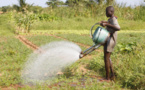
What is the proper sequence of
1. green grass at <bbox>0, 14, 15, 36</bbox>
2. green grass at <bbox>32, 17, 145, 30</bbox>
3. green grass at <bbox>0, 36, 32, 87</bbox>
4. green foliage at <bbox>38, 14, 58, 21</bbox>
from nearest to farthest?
green grass at <bbox>0, 36, 32, 87</bbox>, green grass at <bbox>0, 14, 15, 36</bbox>, green grass at <bbox>32, 17, 145, 30</bbox>, green foliage at <bbox>38, 14, 58, 21</bbox>

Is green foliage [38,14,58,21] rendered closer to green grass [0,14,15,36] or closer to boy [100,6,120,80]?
green grass [0,14,15,36]

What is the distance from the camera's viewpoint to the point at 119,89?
350cm

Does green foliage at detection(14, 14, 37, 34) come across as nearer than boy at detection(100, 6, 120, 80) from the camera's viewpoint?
No

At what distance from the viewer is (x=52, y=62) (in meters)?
4.31

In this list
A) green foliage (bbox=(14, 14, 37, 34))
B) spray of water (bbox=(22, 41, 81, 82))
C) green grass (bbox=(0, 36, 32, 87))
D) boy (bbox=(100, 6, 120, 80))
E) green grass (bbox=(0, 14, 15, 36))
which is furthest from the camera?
green grass (bbox=(0, 14, 15, 36))

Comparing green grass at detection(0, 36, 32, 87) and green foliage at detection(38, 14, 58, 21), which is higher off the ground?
green foliage at detection(38, 14, 58, 21)

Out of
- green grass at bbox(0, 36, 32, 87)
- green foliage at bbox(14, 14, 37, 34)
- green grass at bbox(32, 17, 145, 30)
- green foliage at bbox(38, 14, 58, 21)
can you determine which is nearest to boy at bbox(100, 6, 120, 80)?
green grass at bbox(0, 36, 32, 87)

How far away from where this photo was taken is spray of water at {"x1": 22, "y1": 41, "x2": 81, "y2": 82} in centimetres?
400

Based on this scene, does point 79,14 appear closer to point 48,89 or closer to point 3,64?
point 3,64

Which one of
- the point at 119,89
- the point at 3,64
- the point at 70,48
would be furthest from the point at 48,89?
the point at 3,64

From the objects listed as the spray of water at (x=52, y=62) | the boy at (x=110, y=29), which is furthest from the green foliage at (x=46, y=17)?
the boy at (x=110, y=29)

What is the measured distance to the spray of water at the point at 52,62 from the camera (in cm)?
400

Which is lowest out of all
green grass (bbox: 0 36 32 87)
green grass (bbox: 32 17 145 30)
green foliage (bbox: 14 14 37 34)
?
green grass (bbox: 0 36 32 87)

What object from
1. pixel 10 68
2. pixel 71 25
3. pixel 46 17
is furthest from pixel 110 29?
pixel 46 17
